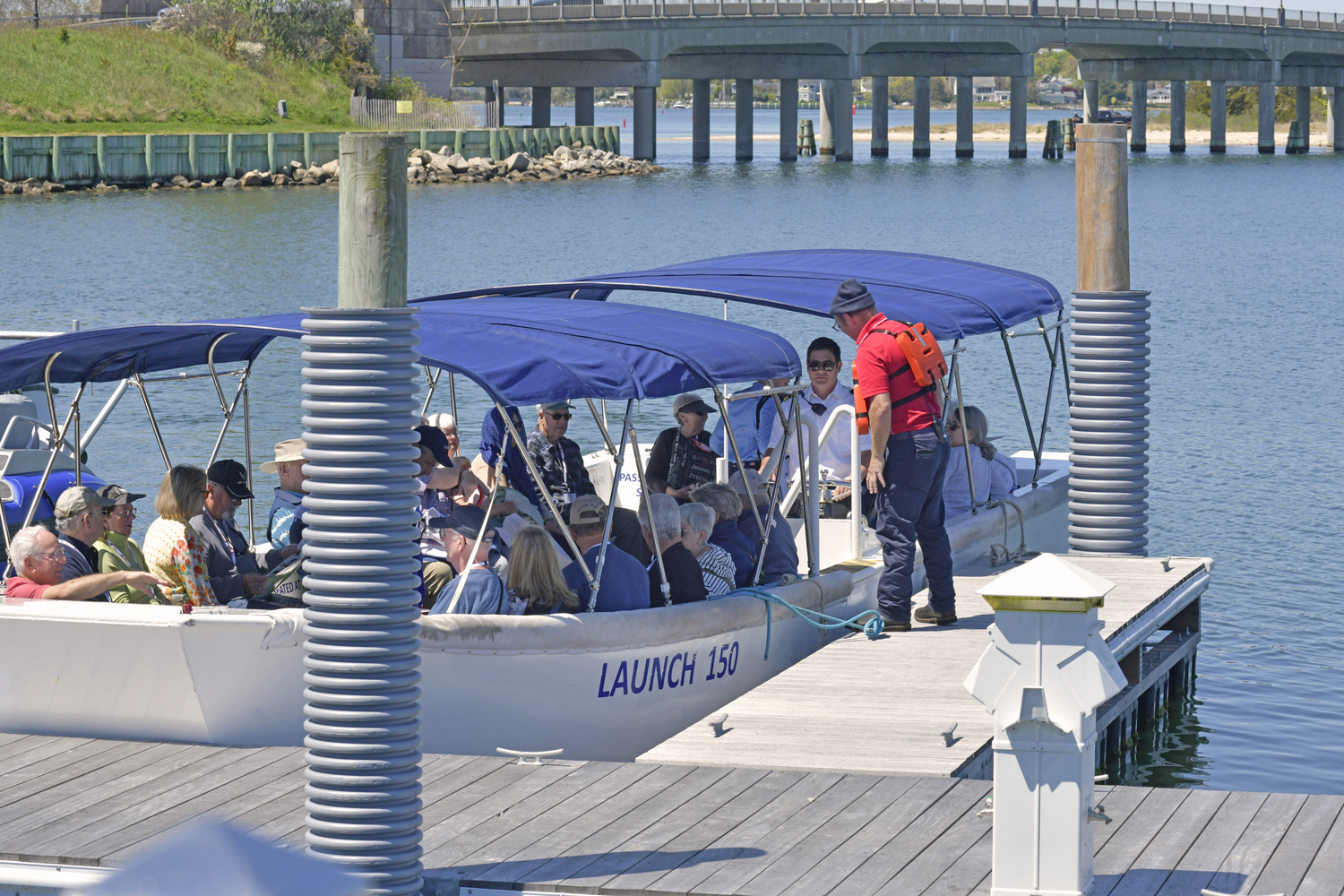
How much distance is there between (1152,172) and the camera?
3489 inches

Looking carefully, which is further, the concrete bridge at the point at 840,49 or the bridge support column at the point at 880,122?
the bridge support column at the point at 880,122

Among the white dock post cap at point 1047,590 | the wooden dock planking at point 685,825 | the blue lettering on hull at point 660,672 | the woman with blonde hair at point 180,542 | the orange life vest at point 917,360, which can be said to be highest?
the orange life vest at point 917,360

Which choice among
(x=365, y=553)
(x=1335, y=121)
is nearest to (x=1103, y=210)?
(x=365, y=553)

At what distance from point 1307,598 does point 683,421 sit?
747 cm

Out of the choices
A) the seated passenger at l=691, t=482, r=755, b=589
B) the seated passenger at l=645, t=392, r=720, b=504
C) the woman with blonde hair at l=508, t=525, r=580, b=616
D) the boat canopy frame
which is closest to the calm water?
the boat canopy frame

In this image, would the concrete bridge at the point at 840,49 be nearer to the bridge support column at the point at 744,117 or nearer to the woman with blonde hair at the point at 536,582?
the bridge support column at the point at 744,117

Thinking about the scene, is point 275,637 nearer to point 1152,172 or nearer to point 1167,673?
point 1167,673

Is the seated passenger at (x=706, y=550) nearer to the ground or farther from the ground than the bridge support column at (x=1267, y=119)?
nearer to the ground

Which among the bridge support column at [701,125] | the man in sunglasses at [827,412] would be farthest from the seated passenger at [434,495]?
the bridge support column at [701,125]

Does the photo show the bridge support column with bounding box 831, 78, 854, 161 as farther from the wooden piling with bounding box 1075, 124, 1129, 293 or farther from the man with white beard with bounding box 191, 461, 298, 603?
the man with white beard with bounding box 191, 461, 298, 603

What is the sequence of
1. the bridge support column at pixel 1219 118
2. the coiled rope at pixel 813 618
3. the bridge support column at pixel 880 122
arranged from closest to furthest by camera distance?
the coiled rope at pixel 813 618 → the bridge support column at pixel 880 122 → the bridge support column at pixel 1219 118

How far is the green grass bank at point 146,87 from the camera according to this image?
68.4m

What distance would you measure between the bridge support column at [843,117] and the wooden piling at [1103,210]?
81.2m

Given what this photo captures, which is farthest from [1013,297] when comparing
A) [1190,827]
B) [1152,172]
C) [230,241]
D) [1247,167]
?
[1247,167]
